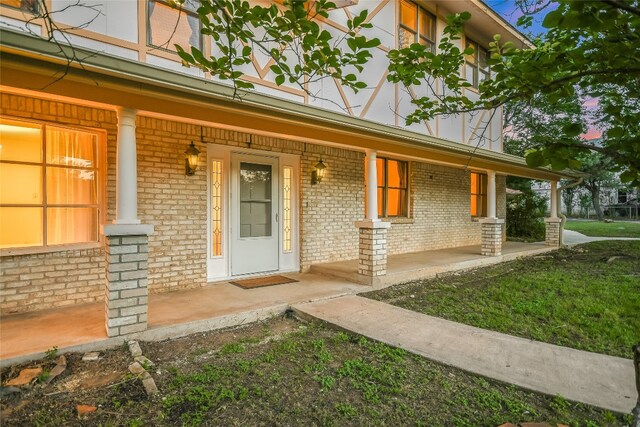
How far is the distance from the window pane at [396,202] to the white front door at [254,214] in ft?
11.4

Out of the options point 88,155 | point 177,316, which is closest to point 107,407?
point 177,316

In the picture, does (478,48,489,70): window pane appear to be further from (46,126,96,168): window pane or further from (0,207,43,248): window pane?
(0,207,43,248): window pane

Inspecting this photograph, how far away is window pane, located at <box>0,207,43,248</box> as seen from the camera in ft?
13.8

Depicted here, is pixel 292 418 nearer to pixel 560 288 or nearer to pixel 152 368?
pixel 152 368

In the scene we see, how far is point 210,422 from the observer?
2.40 meters

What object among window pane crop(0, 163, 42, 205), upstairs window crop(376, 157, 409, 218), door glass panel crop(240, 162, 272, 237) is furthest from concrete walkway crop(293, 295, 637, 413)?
upstairs window crop(376, 157, 409, 218)

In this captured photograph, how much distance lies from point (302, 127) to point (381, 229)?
7.63ft

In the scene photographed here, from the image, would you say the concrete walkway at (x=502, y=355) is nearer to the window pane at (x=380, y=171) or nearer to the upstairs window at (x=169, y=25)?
the upstairs window at (x=169, y=25)

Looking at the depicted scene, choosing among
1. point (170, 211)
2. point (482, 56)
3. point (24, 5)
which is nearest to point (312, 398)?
point (170, 211)

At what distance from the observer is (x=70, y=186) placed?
4684 millimetres

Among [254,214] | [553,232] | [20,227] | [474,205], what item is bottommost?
[553,232]

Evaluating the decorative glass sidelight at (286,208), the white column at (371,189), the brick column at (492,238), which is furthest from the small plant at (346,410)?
the brick column at (492,238)

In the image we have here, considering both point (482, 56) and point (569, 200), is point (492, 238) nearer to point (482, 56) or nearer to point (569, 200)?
point (482, 56)

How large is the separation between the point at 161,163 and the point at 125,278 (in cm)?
219
